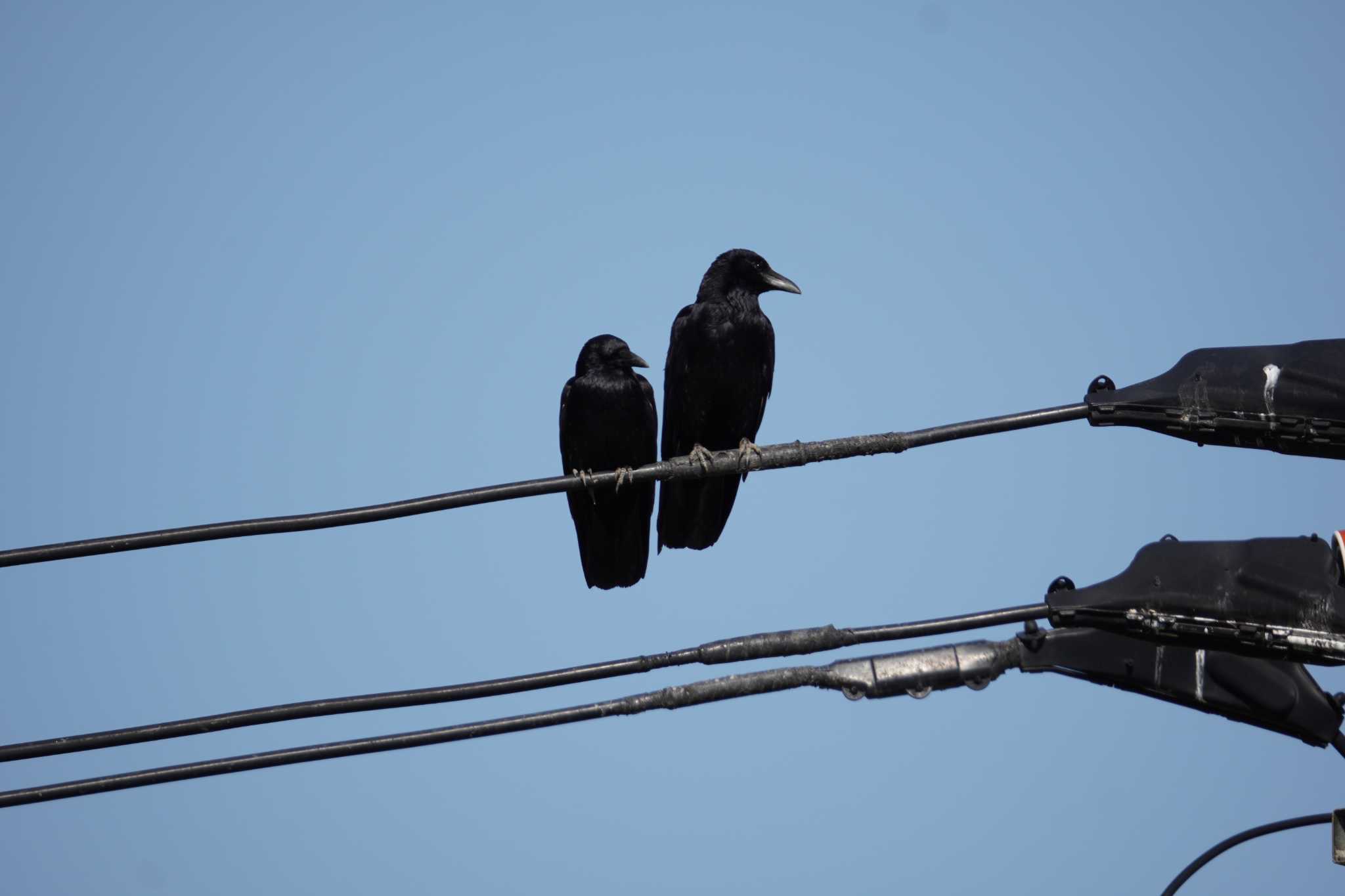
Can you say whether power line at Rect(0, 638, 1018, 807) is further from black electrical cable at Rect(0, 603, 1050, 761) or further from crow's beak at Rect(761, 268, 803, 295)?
crow's beak at Rect(761, 268, 803, 295)

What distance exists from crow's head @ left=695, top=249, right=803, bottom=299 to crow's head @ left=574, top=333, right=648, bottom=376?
685 mm

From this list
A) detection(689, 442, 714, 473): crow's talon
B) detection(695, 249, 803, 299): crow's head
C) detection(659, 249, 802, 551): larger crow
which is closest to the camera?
detection(689, 442, 714, 473): crow's talon

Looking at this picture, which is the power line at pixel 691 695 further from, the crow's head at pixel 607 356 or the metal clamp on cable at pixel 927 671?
the crow's head at pixel 607 356

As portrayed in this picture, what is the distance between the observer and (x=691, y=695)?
471 centimetres

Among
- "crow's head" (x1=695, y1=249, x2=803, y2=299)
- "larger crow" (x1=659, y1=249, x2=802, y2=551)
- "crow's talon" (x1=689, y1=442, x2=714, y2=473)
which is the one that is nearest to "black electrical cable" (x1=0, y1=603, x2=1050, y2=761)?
"crow's talon" (x1=689, y1=442, x2=714, y2=473)

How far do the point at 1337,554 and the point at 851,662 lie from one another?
64.3 inches

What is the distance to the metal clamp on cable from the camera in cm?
475

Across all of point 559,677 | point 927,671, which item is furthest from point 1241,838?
point 559,677

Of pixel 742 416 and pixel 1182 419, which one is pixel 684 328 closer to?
pixel 742 416

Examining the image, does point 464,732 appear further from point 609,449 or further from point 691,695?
point 609,449

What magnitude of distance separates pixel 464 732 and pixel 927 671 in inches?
61.7

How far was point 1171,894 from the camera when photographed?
4.91 m

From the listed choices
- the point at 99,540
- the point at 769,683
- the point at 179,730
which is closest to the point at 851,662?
the point at 769,683

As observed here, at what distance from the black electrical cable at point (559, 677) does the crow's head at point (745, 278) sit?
5.18m
